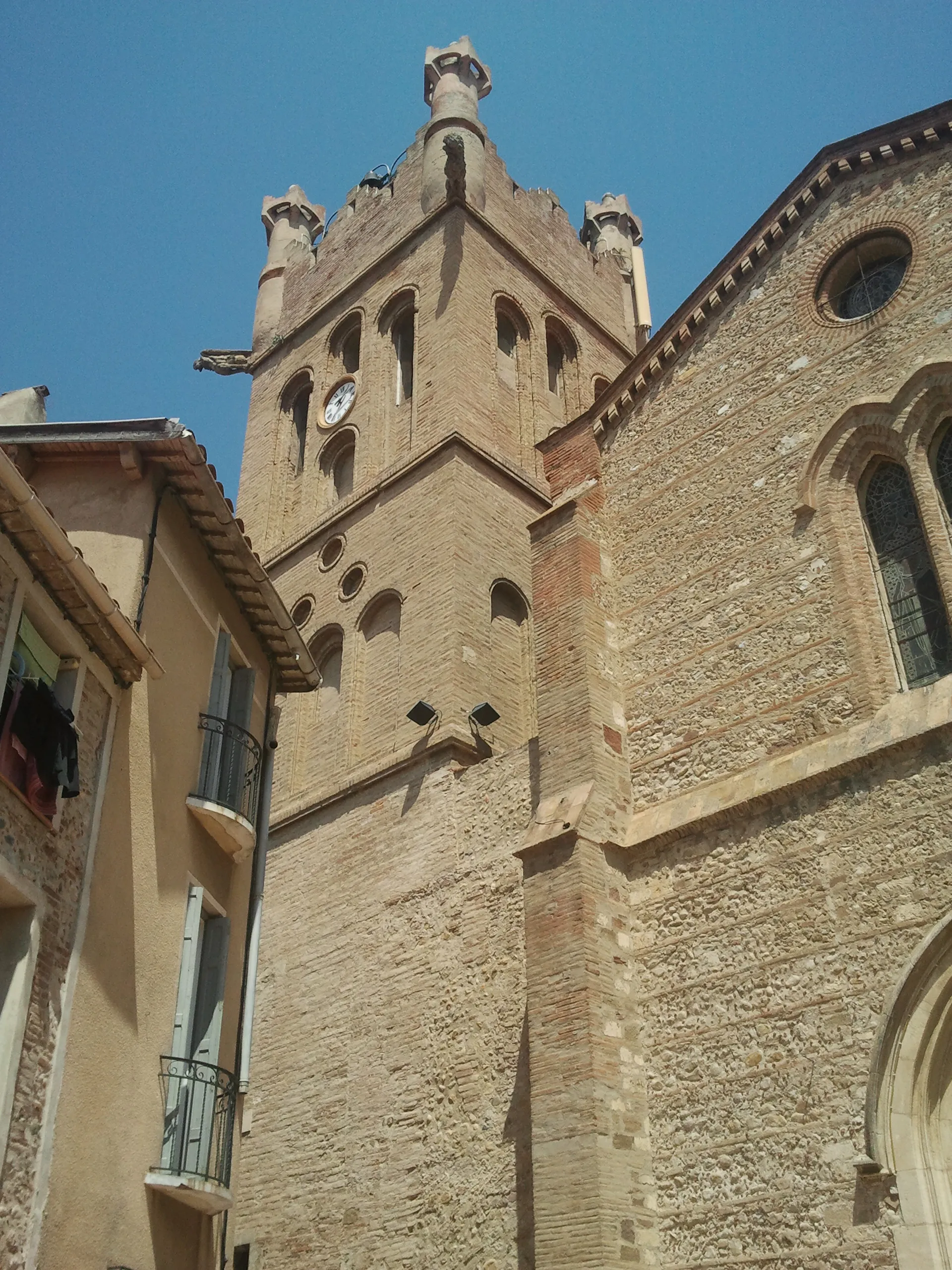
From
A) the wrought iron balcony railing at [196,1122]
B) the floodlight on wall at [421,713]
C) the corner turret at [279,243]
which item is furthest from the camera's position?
the corner turret at [279,243]

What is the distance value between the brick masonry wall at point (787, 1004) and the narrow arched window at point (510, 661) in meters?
5.94

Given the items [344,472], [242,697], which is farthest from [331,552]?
[242,697]

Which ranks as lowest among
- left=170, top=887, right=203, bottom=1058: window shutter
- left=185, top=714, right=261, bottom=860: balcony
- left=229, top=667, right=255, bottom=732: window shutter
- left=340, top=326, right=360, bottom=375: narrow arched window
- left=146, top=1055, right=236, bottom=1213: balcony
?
left=146, top=1055, right=236, bottom=1213: balcony

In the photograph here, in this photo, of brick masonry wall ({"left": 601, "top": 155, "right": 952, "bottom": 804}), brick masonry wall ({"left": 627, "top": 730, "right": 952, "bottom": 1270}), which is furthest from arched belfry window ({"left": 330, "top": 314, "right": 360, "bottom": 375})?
brick masonry wall ({"left": 627, "top": 730, "right": 952, "bottom": 1270})

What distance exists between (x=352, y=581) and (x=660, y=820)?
8.61 m

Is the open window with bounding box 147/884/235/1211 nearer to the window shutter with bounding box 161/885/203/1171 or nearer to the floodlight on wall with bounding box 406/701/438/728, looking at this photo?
the window shutter with bounding box 161/885/203/1171

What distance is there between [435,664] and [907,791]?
7.58 m

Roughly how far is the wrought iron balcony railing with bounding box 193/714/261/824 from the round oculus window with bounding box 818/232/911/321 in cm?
692

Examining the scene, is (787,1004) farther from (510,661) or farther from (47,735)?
(510,661)

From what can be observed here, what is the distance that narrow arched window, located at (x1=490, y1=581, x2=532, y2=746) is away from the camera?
54.1 ft

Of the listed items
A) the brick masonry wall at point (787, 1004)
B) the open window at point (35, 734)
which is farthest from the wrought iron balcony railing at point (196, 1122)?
the brick masonry wall at point (787, 1004)

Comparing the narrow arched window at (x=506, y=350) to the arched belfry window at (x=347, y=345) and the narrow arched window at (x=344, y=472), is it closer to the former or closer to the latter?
the arched belfry window at (x=347, y=345)

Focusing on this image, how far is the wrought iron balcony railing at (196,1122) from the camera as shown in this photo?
859 centimetres

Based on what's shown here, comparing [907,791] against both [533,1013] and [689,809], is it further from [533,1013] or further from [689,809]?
[533,1013]
